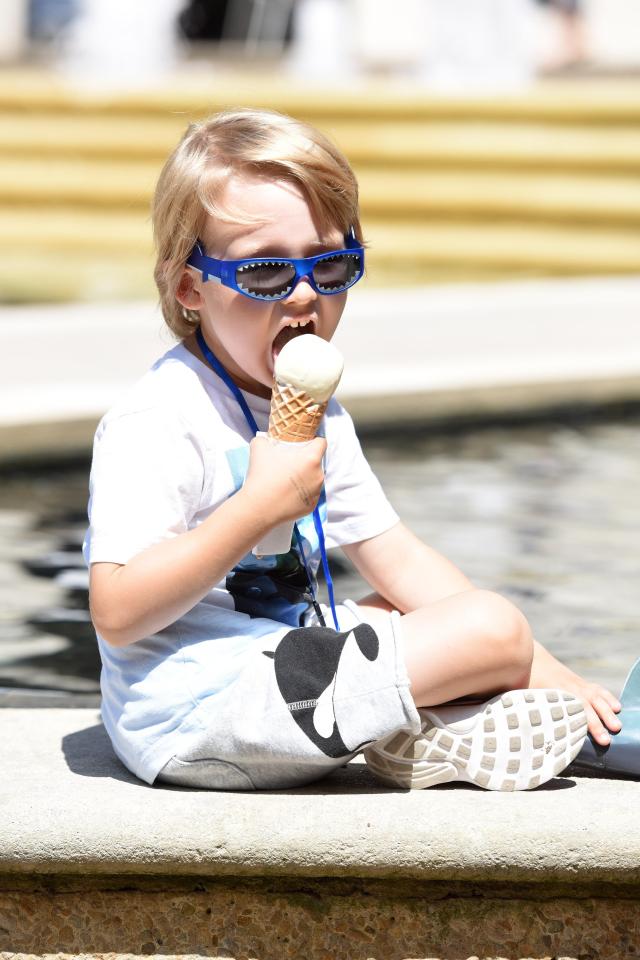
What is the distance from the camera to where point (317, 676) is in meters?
2.44

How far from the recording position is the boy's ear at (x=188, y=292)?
272 cm

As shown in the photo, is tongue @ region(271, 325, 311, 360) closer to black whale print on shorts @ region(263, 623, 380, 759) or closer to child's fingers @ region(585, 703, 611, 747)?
black whale print on shorts @ region(263, 623, 380, 759)

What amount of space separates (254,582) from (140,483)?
12.5 inches

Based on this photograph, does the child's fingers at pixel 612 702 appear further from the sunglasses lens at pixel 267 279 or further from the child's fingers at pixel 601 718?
the sunglasses lens at pixel 267 279

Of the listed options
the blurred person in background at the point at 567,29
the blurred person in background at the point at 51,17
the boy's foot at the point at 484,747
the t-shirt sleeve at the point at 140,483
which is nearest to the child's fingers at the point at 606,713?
the boy's foot at the point at 484,747

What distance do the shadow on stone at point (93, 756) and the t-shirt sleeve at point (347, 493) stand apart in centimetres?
56

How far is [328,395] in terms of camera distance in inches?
97.7

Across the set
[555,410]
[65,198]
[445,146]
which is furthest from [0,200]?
[555,410]

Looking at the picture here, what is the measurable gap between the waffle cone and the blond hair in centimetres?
35

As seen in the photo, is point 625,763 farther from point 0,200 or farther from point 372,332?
point 0,200

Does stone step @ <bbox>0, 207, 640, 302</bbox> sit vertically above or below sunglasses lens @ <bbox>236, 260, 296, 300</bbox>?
below

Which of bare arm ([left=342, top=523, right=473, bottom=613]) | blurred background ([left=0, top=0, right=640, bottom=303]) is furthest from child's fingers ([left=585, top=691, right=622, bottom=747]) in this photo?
blurred background ([left=0, top=0, right=640, bottom=303])

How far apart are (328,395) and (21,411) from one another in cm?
446

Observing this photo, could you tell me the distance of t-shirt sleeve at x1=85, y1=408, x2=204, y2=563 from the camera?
2.45m
